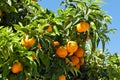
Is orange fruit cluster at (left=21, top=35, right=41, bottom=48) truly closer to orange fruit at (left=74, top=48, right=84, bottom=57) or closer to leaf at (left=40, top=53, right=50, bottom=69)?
leaf at (left=40, top=53, right=50, bottom=69)

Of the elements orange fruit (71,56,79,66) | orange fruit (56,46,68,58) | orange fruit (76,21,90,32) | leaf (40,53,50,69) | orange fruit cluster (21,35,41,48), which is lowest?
orange fruit (71,56,79,66)

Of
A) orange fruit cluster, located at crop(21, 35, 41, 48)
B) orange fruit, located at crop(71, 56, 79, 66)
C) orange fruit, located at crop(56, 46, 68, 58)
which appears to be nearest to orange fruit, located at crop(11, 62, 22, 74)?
orange fruit cluster, located at crop(21, 35, 41, 48)

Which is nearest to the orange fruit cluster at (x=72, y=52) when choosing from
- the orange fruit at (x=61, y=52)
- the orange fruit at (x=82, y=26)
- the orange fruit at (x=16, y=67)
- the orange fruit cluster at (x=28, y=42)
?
the orange fruit at (x=61, y=52)

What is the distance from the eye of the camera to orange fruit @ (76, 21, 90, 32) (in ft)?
13.8

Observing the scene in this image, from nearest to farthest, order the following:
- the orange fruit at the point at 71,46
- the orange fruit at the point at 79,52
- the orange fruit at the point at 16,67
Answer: the orange fruit at the point at 16,67 < the orange fruit at the point at 71,46 < the orange fruit at the point at 79,52

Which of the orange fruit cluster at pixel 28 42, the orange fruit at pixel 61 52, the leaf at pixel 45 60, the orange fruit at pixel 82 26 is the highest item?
the orange fruit at pixel 82 26

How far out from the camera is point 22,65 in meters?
3.93

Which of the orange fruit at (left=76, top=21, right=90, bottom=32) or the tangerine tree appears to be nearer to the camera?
the tangerine tree

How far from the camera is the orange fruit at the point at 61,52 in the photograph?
421 cm

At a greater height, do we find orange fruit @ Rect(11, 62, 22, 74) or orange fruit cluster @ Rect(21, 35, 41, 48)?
orange fruit cluster @ Rect(21, 35, 41, 48)

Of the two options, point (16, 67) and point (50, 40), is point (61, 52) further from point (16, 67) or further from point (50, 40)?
point (16, 67)

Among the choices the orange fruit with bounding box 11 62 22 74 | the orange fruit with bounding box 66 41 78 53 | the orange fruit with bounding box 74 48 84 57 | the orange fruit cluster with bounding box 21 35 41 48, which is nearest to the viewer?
the orange fruit with bounding box 11 62 22 74

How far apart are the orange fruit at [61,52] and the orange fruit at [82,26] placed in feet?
0.92

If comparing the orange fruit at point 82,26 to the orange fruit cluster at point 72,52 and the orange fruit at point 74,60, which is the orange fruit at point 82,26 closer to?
the orange fruit cluster at point 72,52
